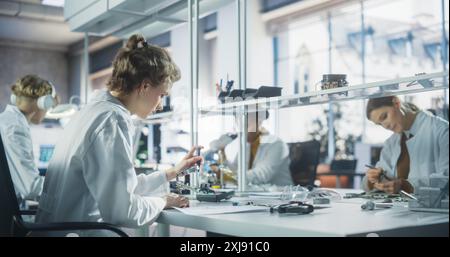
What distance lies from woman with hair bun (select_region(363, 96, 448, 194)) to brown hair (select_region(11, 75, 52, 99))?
2.05 meters

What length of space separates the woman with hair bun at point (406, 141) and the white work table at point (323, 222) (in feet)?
3.16

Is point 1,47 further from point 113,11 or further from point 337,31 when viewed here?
point 113,11

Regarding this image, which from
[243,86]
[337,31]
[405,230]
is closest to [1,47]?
[337,31]

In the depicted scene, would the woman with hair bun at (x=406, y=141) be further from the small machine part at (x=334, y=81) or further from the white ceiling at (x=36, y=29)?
the white ceiling at (x=36, y=29)

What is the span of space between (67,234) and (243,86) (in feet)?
4.37

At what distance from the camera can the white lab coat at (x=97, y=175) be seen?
60.5 inches

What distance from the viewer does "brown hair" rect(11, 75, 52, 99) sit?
3.29 metres

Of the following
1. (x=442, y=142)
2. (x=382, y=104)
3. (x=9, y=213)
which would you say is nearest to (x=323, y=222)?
(x=9, y=213)

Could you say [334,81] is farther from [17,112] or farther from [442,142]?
[17,112]

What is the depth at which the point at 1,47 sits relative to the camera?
10.5 meters

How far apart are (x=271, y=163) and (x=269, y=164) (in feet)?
0.06

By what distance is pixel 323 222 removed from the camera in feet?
4.53

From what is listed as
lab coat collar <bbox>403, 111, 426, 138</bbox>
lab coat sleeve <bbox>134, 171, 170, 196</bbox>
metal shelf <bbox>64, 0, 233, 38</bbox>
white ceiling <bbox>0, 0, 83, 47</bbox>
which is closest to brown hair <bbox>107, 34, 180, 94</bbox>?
lab coat sleeve <bbox>134, 171, 170, 196</bbox>

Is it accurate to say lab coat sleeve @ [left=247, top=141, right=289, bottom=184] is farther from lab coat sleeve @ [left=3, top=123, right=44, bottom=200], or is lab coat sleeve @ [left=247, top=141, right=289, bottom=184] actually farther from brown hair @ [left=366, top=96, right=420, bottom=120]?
lab coat sleeve @ [left=3, top=123, right=44, bottom=200]
